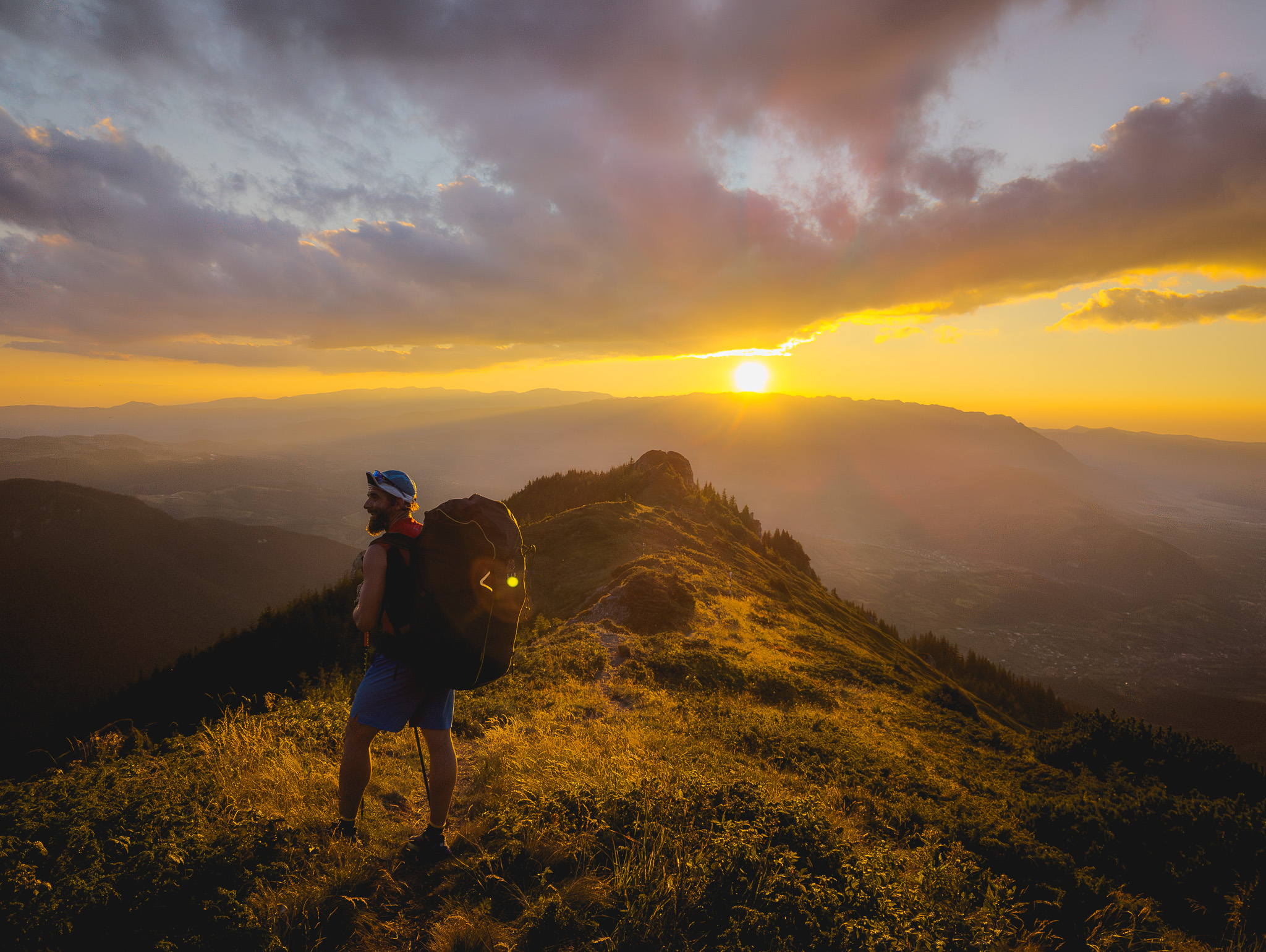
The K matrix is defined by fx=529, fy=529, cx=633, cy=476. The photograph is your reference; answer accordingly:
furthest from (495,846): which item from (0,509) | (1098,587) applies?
(1098,587)

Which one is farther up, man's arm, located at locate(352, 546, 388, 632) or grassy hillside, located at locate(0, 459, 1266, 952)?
man's arm, located at locate(352, 546, 388, 632)

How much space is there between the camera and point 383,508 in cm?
376

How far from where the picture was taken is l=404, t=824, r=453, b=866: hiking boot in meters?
3.69

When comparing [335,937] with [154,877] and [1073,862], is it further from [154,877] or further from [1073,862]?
[1073,862]

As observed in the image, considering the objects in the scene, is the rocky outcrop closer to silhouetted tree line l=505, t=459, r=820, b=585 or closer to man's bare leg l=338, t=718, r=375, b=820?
silhouetted tree line l=505, t=459, r=820, b=585

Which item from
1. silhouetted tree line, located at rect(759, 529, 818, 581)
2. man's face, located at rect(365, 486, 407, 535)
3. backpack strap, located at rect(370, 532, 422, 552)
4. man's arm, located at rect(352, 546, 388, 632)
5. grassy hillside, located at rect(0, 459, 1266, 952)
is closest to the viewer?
grassy hillside, located at rect(0, 459, 1266, 952)

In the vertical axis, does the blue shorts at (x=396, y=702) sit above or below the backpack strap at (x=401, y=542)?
below

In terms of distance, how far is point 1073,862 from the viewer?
16.6ft

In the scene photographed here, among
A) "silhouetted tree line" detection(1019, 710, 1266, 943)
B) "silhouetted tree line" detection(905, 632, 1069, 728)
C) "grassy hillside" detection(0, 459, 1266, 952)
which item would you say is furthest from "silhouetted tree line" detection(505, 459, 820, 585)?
"grassy hillside" detection(0, 459, 1266, 952)

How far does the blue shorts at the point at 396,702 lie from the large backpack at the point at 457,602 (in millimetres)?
97

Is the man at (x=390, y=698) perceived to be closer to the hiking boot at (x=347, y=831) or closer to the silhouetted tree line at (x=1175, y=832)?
the hiking boot at (x=347, y=831)

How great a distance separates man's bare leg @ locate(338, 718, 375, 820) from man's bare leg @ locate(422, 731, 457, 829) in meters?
0.07

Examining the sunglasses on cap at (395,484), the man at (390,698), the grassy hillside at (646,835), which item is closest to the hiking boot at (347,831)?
the man at (390,698)

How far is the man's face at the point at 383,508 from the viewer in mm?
3750
